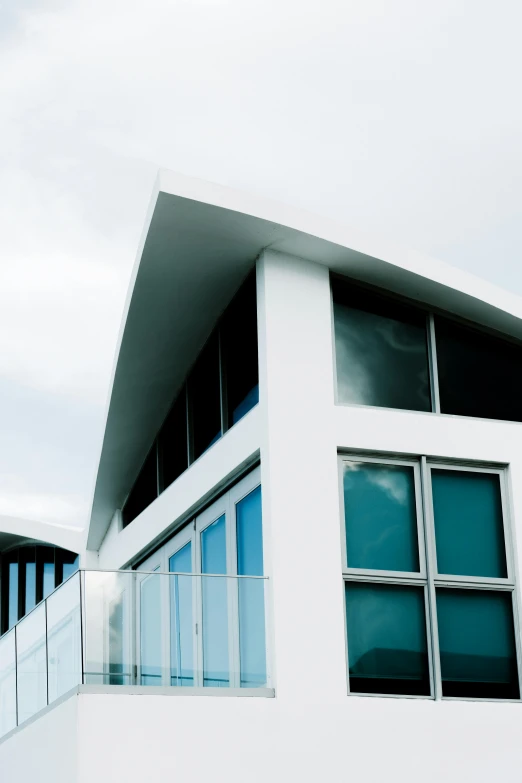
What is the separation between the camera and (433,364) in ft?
41.3

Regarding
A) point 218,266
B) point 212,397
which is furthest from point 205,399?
point 218,266

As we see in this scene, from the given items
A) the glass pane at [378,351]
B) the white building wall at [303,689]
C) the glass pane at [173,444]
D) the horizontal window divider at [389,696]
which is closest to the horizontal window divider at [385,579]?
the white building wall at [303,689]

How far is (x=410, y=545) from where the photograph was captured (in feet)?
38.7

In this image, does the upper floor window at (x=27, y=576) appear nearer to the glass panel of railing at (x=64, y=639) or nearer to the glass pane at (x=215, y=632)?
the glass panel of railing at (x=64, y=639)

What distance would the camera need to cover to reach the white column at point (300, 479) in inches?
428

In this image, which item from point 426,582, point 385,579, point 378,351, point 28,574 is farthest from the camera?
point 28,574

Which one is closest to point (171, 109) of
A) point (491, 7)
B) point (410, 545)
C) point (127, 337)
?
point (491, 7)

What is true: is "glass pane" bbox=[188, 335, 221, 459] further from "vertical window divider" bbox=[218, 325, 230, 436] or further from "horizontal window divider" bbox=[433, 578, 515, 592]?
"horizontal window divider" bbox=[433, 578, 515, 592]

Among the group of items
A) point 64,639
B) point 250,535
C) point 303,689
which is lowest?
point 303,689

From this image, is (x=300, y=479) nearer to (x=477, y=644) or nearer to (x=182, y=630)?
(x=182, y=630)

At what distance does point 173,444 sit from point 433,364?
450 cm

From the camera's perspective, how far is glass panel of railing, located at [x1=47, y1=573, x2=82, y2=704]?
10.7 meters

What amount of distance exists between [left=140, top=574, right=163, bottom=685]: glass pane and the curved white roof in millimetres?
9697

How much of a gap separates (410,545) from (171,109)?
665 inches
